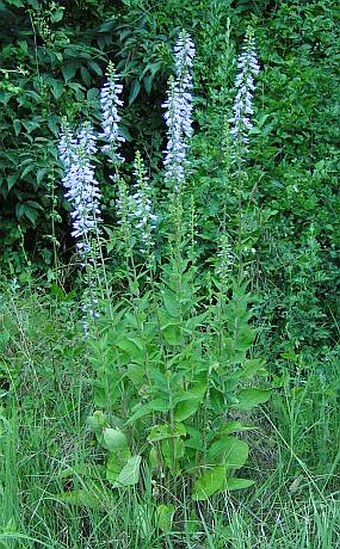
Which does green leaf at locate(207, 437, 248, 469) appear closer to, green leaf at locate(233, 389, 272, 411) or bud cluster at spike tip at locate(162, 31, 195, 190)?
green leaf at locate(233, 389, 272, 411)

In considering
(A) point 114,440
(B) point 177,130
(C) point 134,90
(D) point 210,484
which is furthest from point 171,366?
(C) point 134,90

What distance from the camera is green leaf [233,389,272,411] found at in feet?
10.1

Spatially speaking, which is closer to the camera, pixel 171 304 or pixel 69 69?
pixel 171 304

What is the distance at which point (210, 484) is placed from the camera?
9.75 ft

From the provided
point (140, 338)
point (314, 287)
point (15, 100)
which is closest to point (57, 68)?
point (15, 100)

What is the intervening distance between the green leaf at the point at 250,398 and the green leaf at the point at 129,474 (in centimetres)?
41

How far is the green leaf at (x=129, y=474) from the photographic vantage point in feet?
9.56

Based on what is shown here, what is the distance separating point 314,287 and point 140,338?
1.52 meters

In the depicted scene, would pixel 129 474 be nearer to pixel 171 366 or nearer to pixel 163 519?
pixel 163 519

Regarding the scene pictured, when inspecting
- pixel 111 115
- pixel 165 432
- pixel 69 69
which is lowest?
pixel 165 432

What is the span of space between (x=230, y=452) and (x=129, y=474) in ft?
1.26

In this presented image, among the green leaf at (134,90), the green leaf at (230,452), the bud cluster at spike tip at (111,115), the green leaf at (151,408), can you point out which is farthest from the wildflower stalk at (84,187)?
the green leaf at (134,90)

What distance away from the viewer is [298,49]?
5.13 metres

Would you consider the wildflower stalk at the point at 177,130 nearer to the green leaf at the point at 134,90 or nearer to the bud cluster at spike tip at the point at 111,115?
the bud cluster at spike tip at the point at 111,115
